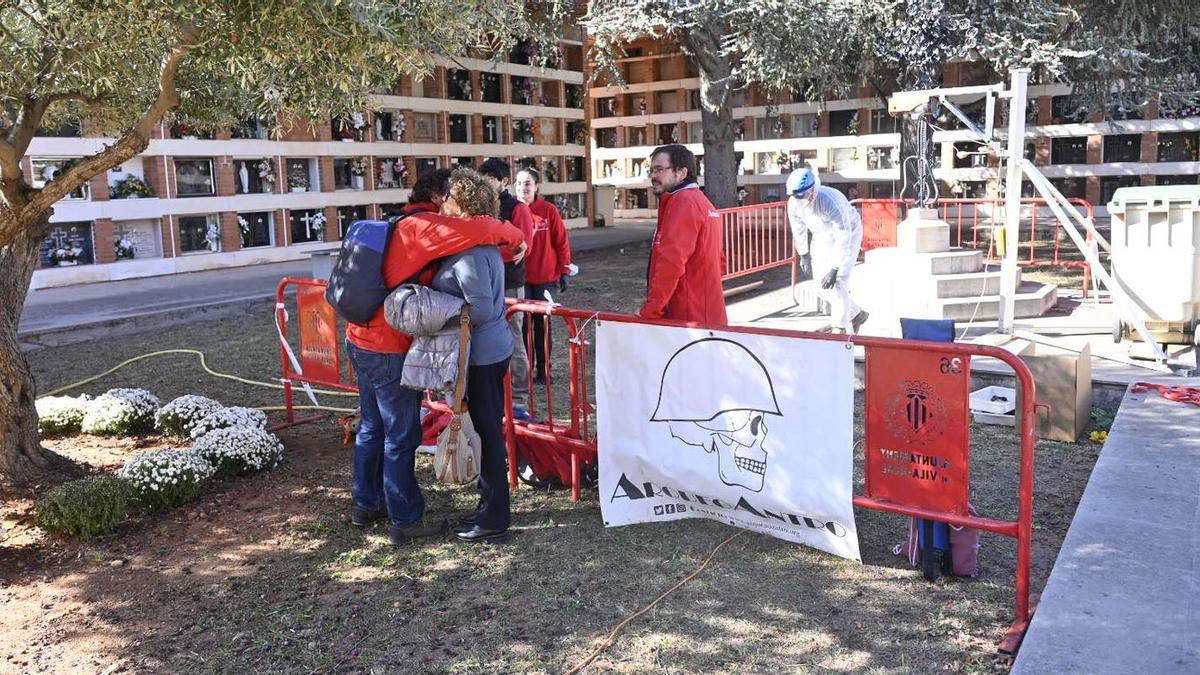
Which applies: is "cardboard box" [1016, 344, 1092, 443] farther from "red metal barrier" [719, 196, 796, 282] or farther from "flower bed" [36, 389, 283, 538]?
"red metal barrier" [719, 196, 796, 282]

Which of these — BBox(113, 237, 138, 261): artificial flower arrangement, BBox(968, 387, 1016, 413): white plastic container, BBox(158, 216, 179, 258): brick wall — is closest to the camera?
BBox(968, 387, 1016, 413): white plastic container

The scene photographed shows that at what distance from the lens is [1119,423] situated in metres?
5.93

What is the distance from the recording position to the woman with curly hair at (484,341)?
4500 mm

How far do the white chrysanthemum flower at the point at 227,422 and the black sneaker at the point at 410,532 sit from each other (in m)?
1.84

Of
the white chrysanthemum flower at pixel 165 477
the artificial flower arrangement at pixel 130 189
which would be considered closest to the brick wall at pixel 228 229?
the artificial flower arrangement at pixel 130 189

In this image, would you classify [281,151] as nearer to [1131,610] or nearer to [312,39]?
[312,39]

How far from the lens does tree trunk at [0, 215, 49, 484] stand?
18.5 feet

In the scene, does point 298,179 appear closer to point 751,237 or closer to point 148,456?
point 751,237

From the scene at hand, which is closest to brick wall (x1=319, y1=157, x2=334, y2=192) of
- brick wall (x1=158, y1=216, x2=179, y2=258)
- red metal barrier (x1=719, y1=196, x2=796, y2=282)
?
brick wall (x1=158, y1=216, x2=179, y2=258)

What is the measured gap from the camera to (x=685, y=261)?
5.17 m

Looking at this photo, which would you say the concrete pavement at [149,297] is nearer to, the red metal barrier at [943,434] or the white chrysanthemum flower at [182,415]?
the white chrysanthemum flower at [182,415]

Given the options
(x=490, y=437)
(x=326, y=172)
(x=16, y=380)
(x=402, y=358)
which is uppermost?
(x=326, y=172)

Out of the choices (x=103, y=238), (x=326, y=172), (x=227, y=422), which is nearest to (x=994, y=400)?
(x=227, y=422)

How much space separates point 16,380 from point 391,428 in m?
2.61
